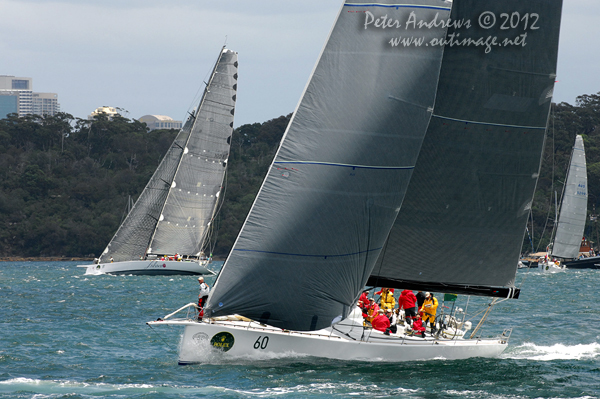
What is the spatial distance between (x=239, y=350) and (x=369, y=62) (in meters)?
5.31

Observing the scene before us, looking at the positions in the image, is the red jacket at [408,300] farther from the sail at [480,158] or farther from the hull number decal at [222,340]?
the hull number decal at [222,340]

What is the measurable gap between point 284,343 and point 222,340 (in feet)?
3.47

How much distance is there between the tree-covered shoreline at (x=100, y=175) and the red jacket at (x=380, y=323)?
221 ft

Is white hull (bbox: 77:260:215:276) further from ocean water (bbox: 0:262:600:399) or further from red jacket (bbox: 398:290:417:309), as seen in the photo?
red jacket (bbox: 398:290:417:309)

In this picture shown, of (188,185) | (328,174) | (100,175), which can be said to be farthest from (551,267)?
(100,175)

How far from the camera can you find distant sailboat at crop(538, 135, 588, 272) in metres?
56.2

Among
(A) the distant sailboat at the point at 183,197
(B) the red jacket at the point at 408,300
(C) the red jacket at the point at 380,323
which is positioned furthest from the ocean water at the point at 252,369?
(A) the distant sailboat at the point at 183,197

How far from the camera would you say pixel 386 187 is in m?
13.2

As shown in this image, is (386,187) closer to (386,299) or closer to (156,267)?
(386,299)

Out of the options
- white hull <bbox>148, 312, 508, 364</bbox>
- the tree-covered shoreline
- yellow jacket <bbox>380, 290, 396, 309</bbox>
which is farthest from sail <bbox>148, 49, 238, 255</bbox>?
the tree-covered shoreline

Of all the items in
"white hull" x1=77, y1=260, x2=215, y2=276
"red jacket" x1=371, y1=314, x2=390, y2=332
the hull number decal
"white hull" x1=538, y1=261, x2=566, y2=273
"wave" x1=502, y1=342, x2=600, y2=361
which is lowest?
"white hull" x1=77, y1=260, x2=215, y2=276

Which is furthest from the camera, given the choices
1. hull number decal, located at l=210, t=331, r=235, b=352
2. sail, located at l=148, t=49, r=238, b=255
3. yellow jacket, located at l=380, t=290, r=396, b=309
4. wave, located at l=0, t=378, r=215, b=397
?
sail, located at l=148, t=49, r=238, b=255

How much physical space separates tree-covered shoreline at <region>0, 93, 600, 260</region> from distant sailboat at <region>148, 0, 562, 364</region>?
67113mm

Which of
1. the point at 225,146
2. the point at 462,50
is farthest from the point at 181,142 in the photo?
the point at 462,50
